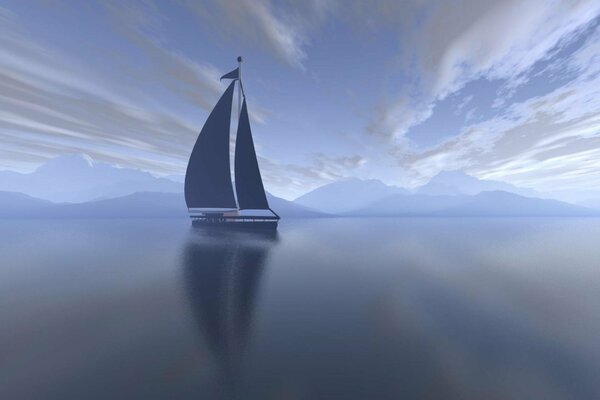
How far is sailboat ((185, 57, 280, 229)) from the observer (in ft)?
170

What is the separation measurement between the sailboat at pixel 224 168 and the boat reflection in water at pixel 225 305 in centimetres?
2264

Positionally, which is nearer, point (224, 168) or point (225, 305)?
point (225, 305)

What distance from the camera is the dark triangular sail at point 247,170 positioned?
169 ft

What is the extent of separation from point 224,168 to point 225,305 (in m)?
43.3

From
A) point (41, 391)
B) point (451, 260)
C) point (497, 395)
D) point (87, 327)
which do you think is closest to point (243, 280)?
point (87, 327)

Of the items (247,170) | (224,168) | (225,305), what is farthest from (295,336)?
(224,168)

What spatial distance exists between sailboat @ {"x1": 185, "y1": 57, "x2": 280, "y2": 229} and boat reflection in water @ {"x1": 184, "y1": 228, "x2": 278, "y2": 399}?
22.6 meters

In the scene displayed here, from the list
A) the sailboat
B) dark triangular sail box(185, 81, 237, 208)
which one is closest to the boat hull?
the sailboat

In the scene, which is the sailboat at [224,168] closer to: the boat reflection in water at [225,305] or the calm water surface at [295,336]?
the boat reflection in water at [225,305]

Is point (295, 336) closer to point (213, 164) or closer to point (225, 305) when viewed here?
point (225, 305)

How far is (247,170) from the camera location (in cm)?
5253

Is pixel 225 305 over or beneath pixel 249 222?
beneath

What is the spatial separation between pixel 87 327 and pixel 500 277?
35.2 m

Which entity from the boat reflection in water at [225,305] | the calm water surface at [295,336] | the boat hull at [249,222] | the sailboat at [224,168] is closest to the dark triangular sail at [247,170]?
the sailboat at [224,168]
